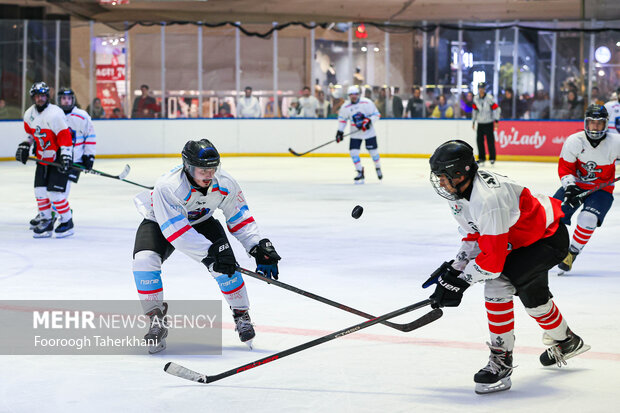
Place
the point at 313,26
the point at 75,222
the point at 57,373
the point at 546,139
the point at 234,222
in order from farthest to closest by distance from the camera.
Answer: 1. the point at 313,26
2. the point at 546,139
3. the point at 75,222
4. the point at 234,222
5. the point at 57,373

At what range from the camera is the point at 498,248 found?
9.59ft

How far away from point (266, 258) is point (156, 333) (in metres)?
0.57

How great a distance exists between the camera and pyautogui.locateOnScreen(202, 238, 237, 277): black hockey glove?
11.1ft

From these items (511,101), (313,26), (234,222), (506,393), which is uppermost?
(313,26)

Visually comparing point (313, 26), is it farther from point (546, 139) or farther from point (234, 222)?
point (234, 222)

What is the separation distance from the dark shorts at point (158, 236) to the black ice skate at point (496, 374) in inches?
47.9

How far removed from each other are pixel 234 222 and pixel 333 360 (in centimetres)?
71

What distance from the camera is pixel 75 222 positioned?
774 centimetres

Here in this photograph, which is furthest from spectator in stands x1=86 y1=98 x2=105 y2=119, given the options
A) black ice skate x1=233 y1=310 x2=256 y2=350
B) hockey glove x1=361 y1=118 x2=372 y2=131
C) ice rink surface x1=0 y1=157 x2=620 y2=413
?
black ice skate x1=233 y1=310 x2=256 y2=350

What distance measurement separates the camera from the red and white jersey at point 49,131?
6883 millimetres

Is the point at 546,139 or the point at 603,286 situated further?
the point at 546,139

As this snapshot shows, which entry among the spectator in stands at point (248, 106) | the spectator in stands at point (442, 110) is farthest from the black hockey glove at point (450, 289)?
the spectator in stands at point (248, 106)

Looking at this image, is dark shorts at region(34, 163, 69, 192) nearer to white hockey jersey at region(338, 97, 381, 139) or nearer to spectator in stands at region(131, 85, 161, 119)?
white hockey jersey at region(338, 97, 381, 139)

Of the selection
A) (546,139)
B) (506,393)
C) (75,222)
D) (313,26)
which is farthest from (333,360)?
(313,26)
